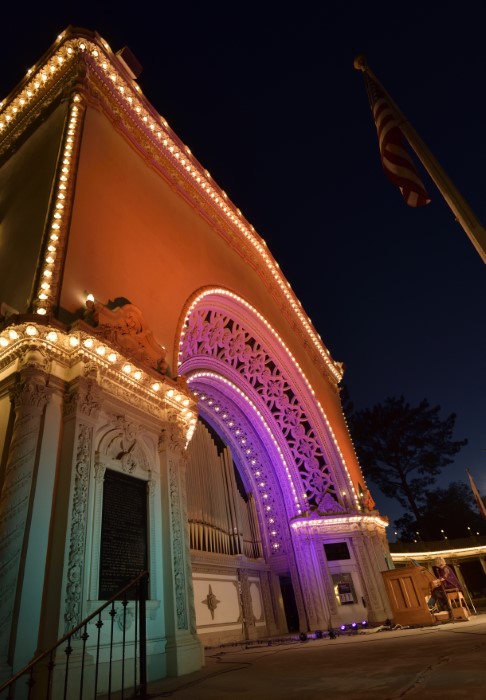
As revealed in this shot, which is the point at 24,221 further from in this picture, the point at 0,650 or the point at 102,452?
the point at 0,650

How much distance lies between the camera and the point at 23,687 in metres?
3.85

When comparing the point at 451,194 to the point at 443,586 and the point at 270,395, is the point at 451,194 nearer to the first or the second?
the point at 443,586

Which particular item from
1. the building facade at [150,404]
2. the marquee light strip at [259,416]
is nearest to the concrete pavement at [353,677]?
the building facade at [150,404]

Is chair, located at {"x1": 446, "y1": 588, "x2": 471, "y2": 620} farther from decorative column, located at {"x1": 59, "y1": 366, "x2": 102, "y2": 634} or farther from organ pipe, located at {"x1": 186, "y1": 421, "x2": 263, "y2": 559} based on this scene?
decorative column, located at {"x1": 59, "y1": 366, "x2": 102, "y2": 634}

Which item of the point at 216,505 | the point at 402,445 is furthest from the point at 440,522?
the point at 216,505

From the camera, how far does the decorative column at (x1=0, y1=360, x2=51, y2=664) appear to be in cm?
401

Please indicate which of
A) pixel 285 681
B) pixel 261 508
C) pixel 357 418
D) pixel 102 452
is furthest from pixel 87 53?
pixel 357 418

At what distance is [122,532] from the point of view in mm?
5480

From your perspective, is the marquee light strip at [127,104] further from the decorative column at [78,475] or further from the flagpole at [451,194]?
the decorative column at [78,475]

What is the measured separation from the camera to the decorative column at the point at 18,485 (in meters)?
4.01

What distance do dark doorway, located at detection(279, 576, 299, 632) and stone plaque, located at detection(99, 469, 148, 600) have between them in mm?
9773

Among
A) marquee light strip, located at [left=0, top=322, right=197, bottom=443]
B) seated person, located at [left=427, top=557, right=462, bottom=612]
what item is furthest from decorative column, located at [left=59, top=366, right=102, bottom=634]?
seated person, located at [left=427, top=557, right=462, bottom=612]

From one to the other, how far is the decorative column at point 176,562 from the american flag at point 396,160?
5110 mm

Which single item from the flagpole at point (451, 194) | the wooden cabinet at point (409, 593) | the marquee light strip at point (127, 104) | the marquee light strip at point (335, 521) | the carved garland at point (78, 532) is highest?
the marquee light strip at point (127, 104)
